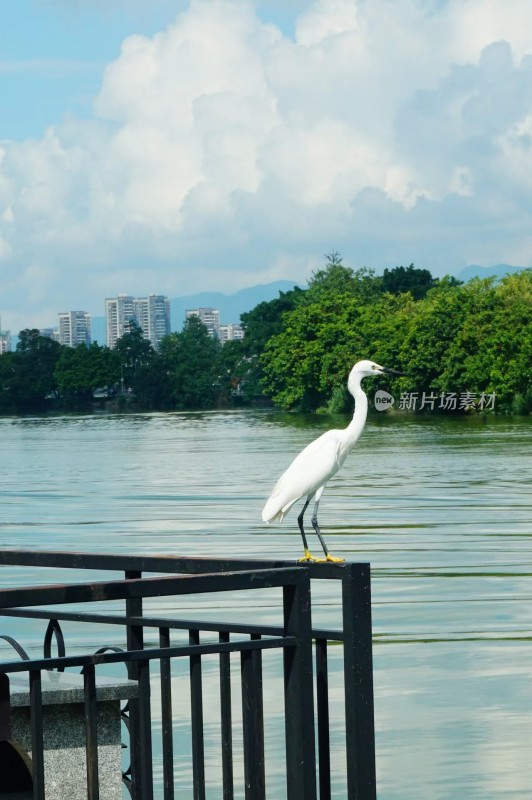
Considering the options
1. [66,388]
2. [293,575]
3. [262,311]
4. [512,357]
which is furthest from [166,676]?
[66,388]

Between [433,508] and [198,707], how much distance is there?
2279cm

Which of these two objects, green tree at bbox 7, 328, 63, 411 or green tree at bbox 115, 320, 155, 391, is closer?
green tree at bbox 7, 328, 63, 411

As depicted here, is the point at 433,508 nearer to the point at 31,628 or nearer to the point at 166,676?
the point at 31,628

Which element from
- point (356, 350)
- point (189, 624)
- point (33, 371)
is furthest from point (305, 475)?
point (33, 371)

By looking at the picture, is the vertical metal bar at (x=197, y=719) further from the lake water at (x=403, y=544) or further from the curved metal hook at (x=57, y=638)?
the lake water at (x=403, y=544)

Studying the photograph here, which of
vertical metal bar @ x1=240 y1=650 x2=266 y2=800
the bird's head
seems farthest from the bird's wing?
vertical metal bar @ x1=240 y1=650 x2=266 y2=800

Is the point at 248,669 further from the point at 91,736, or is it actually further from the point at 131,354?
the point at 131,354

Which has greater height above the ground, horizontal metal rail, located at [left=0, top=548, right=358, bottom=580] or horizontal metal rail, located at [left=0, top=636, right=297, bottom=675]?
horizontal metal rail, located at [left=0, top=548, right=358, bottom=580]

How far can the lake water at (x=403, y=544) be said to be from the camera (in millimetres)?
8188

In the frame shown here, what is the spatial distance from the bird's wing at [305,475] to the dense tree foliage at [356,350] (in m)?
63.7

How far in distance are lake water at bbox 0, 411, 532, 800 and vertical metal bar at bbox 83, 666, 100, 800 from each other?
409 centimetres

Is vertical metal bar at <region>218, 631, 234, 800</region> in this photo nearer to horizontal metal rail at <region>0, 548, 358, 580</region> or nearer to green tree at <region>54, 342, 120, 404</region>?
horizontal metal rail at <region>0, 548, 358, 580</region>

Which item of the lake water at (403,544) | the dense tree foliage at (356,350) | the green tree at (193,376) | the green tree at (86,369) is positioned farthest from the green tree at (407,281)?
the lake water at (403,544)

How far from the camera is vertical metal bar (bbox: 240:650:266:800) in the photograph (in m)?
3.51
